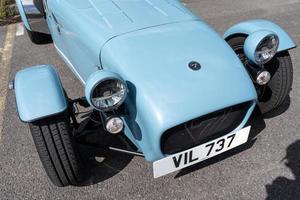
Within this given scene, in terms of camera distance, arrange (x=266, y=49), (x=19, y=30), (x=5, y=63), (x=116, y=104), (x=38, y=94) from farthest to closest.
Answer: (x=19, y=30) < (x=5, y=63) < (x=266, y=49) < (x=38, y=94) < (x=116, y=104)

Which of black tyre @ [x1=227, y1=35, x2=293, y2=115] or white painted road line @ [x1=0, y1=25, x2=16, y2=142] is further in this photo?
white painted road line @ [x1=0, y1=25, x2=16, y2=142]

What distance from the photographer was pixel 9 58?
5012 mm

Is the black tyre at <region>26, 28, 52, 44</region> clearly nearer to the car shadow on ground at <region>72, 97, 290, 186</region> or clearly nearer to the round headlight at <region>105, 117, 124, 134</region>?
the car shadow on ground at <region>72, 97, 290, 186</region>

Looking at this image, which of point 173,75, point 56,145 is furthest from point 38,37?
point 173,75

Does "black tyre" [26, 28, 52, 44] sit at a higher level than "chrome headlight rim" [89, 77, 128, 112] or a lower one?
lower

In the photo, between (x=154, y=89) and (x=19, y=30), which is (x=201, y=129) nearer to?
(x=154, y=89)

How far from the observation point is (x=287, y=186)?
2.70 m

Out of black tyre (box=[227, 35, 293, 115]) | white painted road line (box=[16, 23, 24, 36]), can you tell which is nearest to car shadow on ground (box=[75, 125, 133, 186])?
black tyre (box=[227, 35, 293, 115])

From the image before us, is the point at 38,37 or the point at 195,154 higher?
the point at 195,154

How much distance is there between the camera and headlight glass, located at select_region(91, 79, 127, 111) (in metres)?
2.29

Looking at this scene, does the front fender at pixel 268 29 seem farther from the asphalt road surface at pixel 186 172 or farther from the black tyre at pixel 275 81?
the asphalt road surface at pixel 186 172

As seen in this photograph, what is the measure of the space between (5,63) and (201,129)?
3503 mm

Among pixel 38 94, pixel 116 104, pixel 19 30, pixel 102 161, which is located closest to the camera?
pixel 116 104

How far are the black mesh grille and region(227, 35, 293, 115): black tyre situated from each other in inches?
25.7
